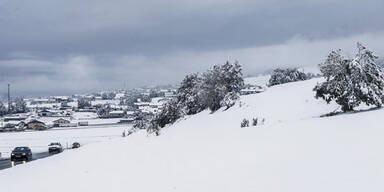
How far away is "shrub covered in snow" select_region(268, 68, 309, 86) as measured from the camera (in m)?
119

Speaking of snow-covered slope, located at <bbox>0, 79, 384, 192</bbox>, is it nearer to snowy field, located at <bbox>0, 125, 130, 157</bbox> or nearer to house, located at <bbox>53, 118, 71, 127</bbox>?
snowy field, located at <bbox>0, 125, 130, 157</bbox>

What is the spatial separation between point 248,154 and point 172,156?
13.2 feet

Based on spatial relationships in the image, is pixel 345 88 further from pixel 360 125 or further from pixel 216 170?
pixel 216 170

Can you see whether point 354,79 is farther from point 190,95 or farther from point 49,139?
point 49,139

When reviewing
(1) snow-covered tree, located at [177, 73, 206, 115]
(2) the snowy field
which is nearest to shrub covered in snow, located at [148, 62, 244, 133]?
(1) snow-covered tree, located at [177, 73, 206, 115]

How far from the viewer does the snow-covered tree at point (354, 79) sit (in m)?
27.5

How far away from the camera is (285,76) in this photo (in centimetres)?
11956

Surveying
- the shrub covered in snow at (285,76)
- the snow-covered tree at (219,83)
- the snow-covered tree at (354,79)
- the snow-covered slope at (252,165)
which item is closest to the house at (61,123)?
the shrub covered in snow at (285,76)

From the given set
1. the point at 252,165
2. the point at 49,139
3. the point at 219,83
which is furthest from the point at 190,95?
the point at 252,165

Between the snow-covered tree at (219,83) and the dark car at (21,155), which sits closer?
the dark car at (21,155)

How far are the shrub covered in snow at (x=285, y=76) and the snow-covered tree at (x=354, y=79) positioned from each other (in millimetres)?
89748

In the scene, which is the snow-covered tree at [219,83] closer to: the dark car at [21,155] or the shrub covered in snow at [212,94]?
the shrub covered in snow at [212,94]

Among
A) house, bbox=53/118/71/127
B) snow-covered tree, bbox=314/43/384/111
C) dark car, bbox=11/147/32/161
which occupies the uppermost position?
snow-covered tree, bbox=314/43/384/111

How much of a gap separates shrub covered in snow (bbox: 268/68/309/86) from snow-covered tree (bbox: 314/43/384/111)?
294 feet
